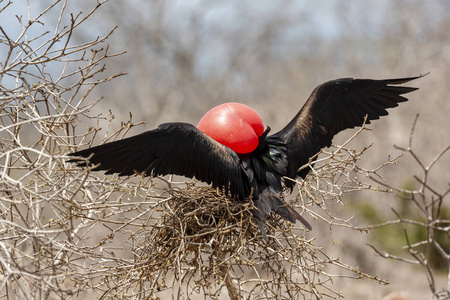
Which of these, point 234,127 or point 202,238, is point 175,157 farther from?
point 202,238

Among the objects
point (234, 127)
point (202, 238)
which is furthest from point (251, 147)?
point (202, 238)

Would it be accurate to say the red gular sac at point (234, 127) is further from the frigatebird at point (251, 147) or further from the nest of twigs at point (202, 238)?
the nest of twigs at point (202, 238)

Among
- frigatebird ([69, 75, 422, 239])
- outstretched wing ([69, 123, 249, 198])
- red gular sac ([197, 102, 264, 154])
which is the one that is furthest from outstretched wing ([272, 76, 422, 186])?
outstretched wing ([69, 123, 249, 198])

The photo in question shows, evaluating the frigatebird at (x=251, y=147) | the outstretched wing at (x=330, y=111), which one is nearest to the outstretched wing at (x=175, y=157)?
the frigatebird at (x=251, y=147)

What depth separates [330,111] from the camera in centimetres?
279

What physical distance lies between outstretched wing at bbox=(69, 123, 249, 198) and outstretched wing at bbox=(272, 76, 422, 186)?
13.7 inches

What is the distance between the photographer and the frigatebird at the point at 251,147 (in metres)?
2.33

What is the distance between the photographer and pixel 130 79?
43.0ft

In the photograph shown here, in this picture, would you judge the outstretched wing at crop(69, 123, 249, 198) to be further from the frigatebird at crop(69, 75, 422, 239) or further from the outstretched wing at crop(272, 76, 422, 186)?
the outstretched wing at crop(272, 76, 422, 186)

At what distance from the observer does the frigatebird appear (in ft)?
7.65

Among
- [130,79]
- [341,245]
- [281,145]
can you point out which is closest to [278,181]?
[281,145]

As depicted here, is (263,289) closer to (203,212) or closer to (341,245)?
(203,212)

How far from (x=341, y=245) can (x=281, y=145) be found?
5886 mm

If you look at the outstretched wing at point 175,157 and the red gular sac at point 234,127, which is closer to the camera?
the outstretched wing at point 175,157
